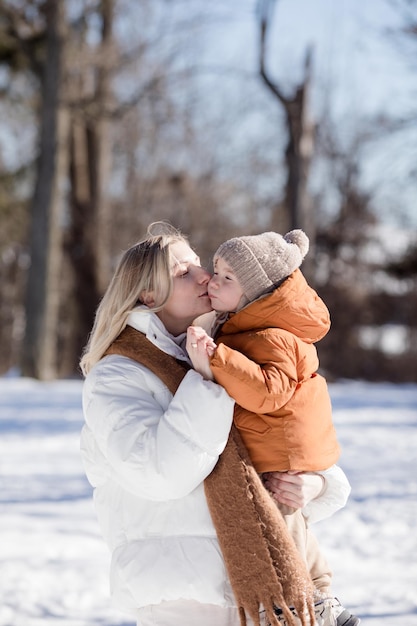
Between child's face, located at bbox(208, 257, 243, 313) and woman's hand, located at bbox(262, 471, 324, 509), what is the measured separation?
508 millimetres

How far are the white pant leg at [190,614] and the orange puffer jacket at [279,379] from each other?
416mm

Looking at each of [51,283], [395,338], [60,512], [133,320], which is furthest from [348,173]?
[133,320]

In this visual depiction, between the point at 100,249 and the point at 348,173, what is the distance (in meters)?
10.2

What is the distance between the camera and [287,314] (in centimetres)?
244

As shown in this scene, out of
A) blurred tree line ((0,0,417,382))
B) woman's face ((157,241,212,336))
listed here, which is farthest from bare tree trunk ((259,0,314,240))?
woman's face ((157,241,212,336))

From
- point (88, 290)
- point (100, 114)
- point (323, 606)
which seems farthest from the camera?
point (88, 290)

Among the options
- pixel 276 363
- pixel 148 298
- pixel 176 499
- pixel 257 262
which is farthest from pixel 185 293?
pixel 176 499

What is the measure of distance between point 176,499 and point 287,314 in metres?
0.62

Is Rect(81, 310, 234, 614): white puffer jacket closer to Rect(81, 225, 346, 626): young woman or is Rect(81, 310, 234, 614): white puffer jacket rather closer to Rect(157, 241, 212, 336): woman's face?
Rect(81, 225, 346, 626): young woman

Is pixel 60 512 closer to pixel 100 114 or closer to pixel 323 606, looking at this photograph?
pixel 323 606

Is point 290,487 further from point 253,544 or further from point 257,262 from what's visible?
point 257,262

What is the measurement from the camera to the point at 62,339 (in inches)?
1053

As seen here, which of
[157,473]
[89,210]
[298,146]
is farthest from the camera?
[89,210]

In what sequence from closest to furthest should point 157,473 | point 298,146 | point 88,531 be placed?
point 157,473
point 88,531
point 298,146
